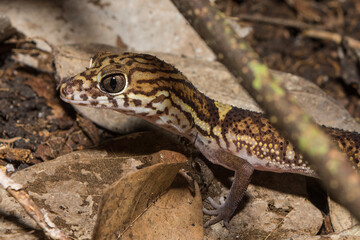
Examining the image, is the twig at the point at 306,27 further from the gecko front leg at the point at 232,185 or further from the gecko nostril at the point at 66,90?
the gecko nostril at the point at 66,90

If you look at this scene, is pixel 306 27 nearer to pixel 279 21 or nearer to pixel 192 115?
pixel 279 21

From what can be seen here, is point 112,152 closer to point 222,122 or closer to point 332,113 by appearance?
point 222,122

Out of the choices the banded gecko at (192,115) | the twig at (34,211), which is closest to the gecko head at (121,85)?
the banded gecko at (192,115)

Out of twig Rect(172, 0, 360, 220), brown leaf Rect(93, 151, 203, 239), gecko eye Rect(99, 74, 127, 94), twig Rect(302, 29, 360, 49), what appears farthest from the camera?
twig Rect(302, 29, 360, 49)

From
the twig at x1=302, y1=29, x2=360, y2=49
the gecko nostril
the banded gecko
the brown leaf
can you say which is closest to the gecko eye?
the banded gecko

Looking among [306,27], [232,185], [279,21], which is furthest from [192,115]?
[306,27]

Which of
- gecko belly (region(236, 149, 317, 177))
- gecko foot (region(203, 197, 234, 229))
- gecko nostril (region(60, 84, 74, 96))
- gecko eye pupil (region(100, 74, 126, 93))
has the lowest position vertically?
gecko foot (region(203, 197, 234, 229))

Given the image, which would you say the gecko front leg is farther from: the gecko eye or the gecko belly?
the gecko eye
